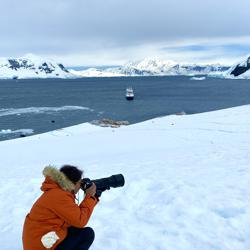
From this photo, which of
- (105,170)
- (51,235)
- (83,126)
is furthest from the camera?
(83,126)

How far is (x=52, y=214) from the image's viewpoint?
4918 millimetres

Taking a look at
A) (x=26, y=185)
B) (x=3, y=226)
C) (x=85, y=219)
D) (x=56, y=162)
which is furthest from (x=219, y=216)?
(x=56, y=162)

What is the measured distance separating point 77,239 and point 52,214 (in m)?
0.60

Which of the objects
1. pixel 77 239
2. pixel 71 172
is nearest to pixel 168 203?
pixel 77 239

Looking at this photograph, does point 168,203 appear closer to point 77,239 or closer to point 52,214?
point 77,239

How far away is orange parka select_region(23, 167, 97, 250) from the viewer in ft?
15.9

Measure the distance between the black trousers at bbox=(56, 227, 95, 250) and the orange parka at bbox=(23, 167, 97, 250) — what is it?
0.09 meters

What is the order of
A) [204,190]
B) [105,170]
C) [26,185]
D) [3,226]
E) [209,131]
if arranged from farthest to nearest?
1. [209,131]
2. [105,170]
3. [26,185]
4. [204,190]
5. [3,226]

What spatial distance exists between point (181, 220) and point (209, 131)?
681 inches

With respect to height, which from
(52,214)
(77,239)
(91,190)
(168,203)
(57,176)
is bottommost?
(168,203)

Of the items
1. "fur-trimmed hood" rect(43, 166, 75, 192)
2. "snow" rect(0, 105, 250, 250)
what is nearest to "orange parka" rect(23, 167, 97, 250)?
"fur-trimmed hood" rect(43, 166, 75, 192)

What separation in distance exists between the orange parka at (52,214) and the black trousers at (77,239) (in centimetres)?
9

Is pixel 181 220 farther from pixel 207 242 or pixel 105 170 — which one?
pixel 105 170

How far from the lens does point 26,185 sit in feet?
35.4
